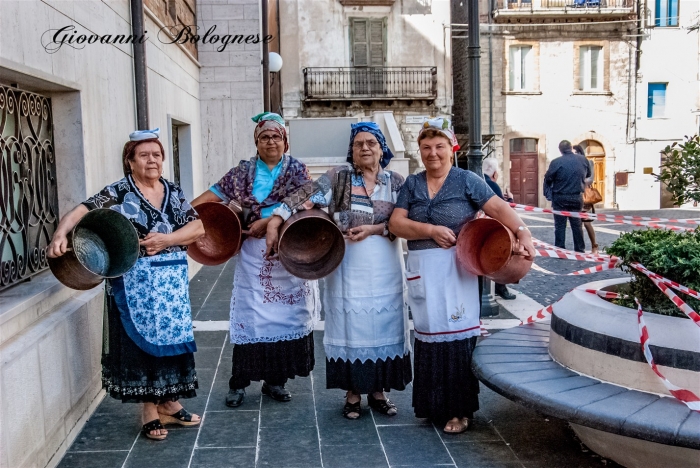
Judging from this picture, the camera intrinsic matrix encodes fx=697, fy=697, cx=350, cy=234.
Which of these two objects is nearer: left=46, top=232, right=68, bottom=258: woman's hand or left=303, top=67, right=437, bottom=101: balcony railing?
left=46, top=232, right=68, bottom=258: woman's hand

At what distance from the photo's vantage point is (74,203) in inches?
182

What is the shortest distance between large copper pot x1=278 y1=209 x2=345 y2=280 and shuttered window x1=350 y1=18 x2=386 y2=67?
21.3m

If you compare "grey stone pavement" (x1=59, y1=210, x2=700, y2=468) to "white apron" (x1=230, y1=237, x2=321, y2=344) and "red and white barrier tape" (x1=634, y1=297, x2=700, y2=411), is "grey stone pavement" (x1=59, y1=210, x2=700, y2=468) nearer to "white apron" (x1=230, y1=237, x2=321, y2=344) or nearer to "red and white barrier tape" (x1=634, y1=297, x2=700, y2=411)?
"white apron" (x1=230, y1=237, x2=321, y2=344)

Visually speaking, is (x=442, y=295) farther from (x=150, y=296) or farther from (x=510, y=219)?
(x=150, y=296)

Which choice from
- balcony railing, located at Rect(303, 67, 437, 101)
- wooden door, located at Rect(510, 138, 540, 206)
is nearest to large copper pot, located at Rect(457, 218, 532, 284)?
balcony railing, located at Rect(303, 67, 437, 101)

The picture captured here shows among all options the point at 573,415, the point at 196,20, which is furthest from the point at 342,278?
the point at 196,20

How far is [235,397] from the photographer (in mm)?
4445

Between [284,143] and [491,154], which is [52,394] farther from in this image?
[491,154]

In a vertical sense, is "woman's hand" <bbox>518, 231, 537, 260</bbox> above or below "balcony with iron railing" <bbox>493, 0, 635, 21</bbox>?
below

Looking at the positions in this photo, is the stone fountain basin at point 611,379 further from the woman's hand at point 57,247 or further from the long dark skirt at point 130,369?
the woman's hand at point 57,247

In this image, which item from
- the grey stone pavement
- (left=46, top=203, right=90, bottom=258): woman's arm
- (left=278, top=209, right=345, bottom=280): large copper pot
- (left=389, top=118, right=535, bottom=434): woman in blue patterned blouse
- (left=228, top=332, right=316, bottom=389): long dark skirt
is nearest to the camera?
(left=46, top=203, right=90, bottom=258): woman's arm

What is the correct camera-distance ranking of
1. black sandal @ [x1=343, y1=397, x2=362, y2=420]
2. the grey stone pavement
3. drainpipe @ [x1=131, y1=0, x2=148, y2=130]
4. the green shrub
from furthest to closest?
1. drainpipe @ [x1=131, y1=0, x2=148, y2=130]
2. black sandal @ [x1=343, y1=397, x2=362, y2=420]
3. the grey stone pavement
4. the green shrub

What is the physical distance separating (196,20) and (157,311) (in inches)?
361

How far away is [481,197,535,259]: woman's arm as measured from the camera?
3.61 metres
